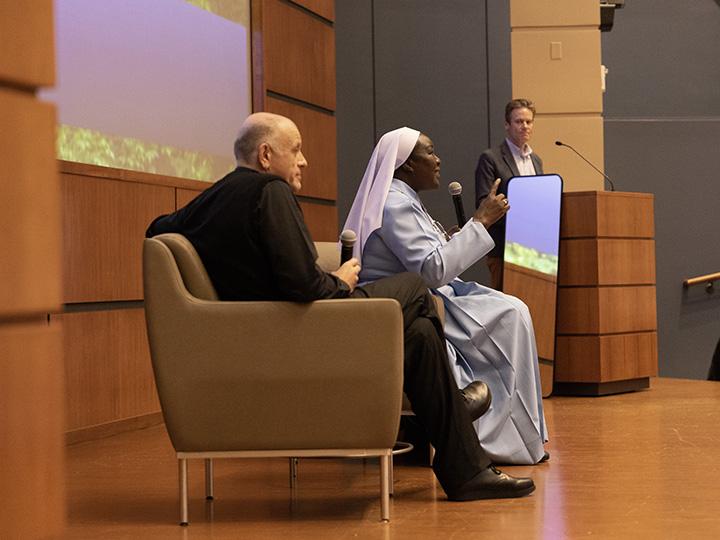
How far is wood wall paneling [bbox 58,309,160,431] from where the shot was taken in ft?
15.9

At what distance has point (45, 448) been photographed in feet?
4.83

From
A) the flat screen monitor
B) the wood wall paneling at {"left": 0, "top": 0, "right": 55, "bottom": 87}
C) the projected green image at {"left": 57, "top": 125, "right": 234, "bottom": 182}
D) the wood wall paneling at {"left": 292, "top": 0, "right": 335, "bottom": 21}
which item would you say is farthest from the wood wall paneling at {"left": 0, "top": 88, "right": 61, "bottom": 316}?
the wood wall paneling at {"left": 292, "top": 0, "right": 335, "bottom": 21}

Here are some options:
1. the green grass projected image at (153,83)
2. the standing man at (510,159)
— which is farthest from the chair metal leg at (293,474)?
the standing man at (510,159)

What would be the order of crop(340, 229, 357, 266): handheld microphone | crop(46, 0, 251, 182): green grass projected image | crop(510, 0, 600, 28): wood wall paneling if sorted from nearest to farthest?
crop(340, 229, 357, 266): handheld microphone
crop(46, 0, 251, 182): green grass projected image
crop(510, 0, 600, 28): wood wall paneling

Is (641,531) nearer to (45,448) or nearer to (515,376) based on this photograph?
(515,376)

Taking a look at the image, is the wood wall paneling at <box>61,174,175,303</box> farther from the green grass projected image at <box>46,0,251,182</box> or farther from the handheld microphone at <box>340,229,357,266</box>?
the handheld microphone at <box>340,229,357,266</box>

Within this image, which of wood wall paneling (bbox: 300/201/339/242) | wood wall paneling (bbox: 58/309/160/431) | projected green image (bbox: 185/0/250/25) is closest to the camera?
wood wall paneling (bbox: 58/309/160/431)

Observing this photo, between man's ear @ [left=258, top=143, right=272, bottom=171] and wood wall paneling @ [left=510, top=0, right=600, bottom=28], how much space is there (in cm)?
494

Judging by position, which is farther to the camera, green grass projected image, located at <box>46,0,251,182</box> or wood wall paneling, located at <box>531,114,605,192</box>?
wood wall paneling, located at <box>531,114,605,192</box>

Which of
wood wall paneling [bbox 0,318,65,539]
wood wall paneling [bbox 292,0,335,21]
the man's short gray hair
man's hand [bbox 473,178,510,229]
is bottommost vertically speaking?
wood wall paneling [bbox 0,318,65,539]

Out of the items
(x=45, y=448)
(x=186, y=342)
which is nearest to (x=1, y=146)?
(x=45, y=448)

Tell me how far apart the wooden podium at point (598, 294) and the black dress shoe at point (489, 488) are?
10.5ft

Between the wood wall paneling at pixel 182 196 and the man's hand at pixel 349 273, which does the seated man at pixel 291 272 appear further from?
the wood wall paneling at pixel 182 196

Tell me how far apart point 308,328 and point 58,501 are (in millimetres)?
1588
